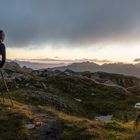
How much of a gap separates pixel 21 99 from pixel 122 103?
73.4ft

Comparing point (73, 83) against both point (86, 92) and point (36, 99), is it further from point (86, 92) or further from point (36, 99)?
point (36, 99)

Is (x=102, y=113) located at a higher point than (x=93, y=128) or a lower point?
lower

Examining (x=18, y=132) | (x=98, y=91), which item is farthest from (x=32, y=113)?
(x=98, y=91)

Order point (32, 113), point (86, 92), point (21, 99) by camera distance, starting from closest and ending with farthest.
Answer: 1. point (32, 113)
2. point (21, 99)
3. point (86, 92)

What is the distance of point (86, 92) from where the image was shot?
6531cm

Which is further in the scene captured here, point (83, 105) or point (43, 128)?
point (83, 105)

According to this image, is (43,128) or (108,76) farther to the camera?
(108,76)

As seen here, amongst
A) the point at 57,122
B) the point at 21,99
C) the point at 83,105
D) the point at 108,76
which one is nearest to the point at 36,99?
the point at 21,99

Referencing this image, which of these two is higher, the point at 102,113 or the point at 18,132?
the point at 18,132

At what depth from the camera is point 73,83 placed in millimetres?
69125

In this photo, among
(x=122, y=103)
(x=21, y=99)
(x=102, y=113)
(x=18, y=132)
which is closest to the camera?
(x=18, y=132)

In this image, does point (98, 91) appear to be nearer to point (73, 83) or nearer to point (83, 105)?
point (73, 83)

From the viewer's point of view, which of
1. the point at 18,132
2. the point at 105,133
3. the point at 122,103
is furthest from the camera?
the point at 122,103

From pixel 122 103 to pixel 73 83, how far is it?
11290 mm
